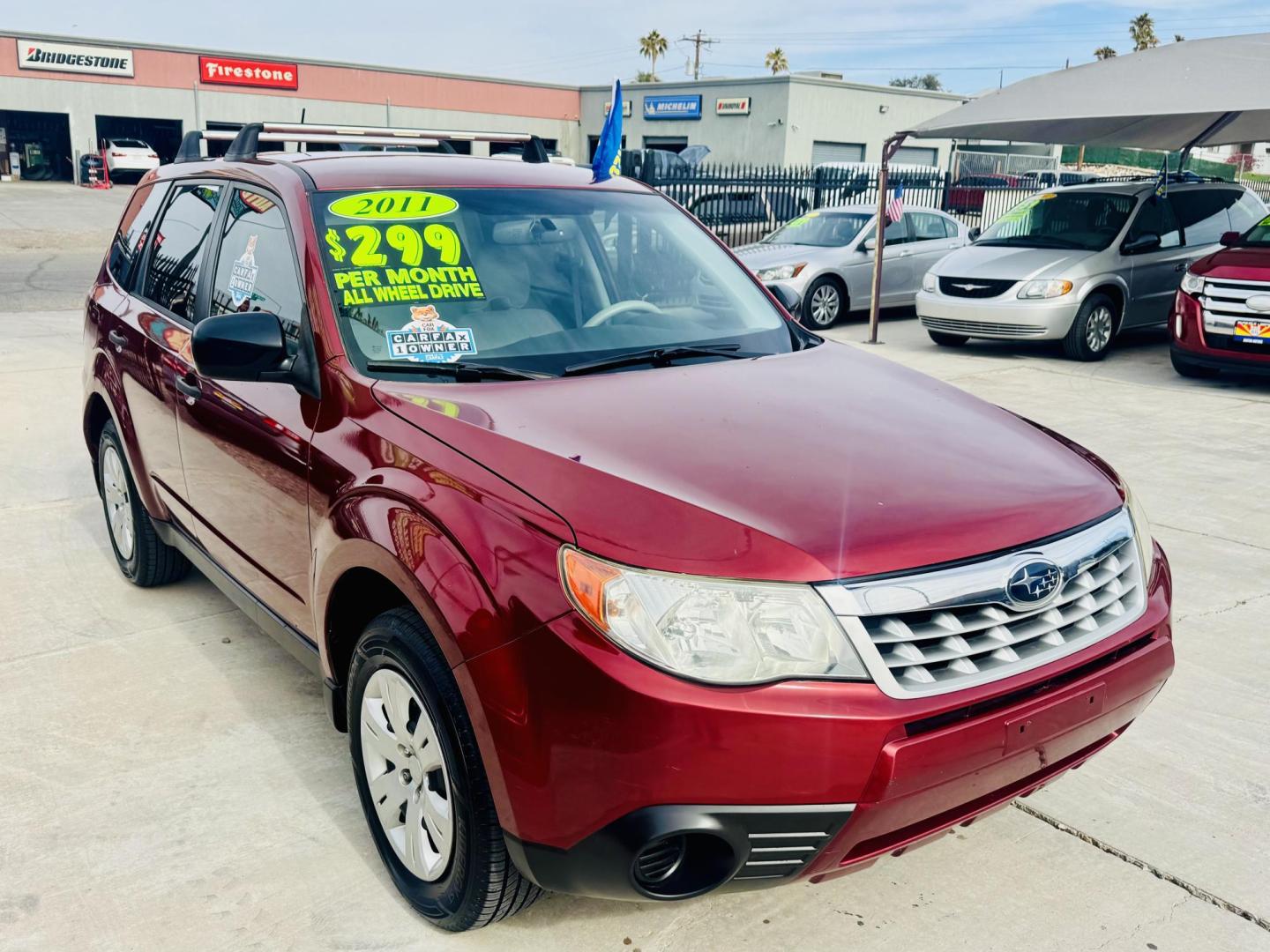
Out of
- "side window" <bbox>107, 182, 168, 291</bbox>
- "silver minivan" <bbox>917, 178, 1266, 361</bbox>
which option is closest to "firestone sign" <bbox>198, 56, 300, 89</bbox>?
"silver minivan" <bbox>917, 178, 1266, 361</bbox>

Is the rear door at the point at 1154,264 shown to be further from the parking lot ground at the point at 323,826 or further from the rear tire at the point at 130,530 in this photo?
the rear tire at the point at 130,530

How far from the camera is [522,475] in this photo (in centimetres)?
230

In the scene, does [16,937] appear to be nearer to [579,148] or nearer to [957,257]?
[957,257]

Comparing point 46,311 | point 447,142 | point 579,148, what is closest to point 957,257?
point 447,142

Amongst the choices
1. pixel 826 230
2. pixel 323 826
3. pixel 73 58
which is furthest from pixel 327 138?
pixel 73 58

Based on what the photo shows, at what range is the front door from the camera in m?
3.02

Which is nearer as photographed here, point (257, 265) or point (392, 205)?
point (392, 205)

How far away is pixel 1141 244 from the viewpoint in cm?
1127

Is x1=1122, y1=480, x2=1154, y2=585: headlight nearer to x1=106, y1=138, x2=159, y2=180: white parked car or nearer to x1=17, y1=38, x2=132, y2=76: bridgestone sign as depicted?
x1=106, y1=138, x2=159, y2=180: white parked car

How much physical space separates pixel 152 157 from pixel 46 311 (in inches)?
1168

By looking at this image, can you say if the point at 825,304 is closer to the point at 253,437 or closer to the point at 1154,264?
the point at 1154,264

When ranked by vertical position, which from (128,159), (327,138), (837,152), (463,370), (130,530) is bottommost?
(130,530)

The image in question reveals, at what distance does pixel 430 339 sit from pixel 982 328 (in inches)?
360

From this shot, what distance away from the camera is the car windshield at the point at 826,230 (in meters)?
13.9
